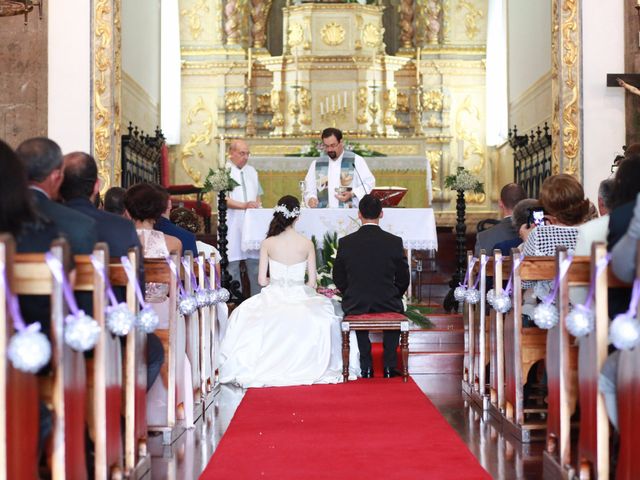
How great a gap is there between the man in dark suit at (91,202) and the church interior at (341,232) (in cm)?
3

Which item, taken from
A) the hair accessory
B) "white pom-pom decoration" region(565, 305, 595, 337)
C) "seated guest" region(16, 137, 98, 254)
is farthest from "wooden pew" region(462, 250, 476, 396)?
"seated guest" region(16, 137, 98, 254)

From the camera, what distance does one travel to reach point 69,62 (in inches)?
471

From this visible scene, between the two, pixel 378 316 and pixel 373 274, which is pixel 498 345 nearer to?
pixel 378 316

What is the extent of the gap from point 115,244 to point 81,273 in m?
0.91

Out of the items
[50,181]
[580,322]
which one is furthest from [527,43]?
[50,181]

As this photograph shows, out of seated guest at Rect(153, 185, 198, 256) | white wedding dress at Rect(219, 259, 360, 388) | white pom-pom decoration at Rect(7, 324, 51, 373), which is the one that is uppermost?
seated guest at Rect(153, 185, 198, 256)

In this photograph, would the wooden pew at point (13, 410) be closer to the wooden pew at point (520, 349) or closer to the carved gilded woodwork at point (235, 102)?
the wooden pew at point (520, 349)

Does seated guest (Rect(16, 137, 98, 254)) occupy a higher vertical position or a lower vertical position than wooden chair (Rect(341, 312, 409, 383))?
higher

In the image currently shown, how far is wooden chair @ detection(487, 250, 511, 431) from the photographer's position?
261 inches

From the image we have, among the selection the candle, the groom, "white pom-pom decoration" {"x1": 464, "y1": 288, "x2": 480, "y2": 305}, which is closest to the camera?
"white pom-pom decoration" {"x1": 464, "y1": 288, "x2": 480, "y2": 305}

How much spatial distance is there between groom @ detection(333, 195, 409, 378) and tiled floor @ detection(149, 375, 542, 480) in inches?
38.1

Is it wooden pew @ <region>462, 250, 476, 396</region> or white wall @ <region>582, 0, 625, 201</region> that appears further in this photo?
white wall @ <region>582, 0, 625, 201</region>

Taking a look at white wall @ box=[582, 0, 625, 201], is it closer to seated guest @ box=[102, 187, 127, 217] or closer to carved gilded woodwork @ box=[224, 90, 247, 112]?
seated guest @ box=[102, 187, 127, 217]

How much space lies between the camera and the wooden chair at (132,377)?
501 cm
